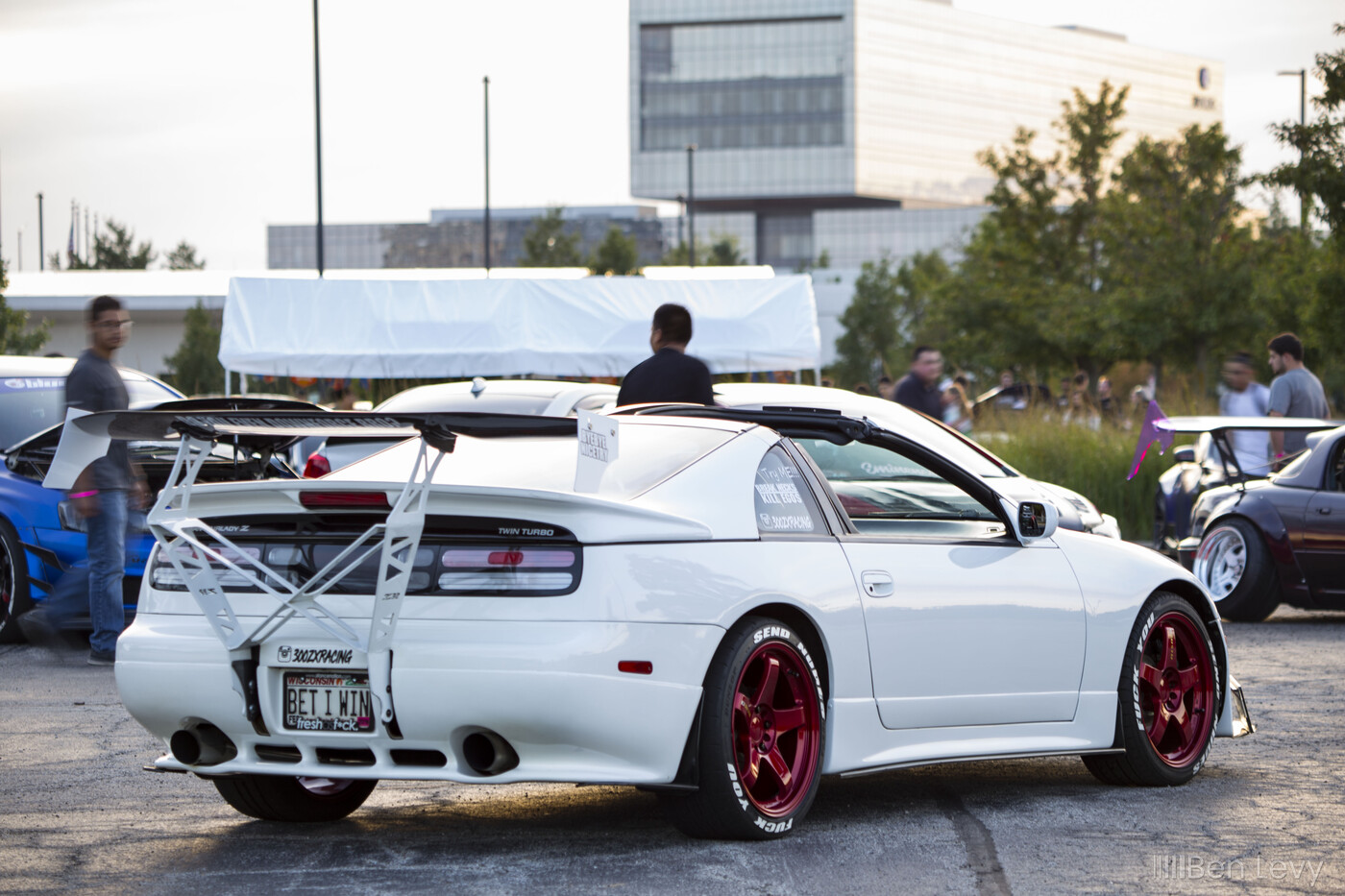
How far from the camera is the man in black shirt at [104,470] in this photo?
934 cm

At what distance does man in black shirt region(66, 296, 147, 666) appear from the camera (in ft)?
30.6

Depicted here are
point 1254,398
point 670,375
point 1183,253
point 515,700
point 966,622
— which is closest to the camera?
point 515,700

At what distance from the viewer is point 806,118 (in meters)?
126

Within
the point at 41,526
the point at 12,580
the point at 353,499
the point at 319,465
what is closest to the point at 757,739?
the point at 353,499

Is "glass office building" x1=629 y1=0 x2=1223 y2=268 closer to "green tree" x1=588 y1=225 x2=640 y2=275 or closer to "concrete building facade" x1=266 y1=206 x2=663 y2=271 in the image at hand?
"concrete building facade" x1=266 y1=206 x2=663 y2=271

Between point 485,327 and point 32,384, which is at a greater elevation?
point 485,327

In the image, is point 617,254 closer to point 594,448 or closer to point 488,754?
point 594,448

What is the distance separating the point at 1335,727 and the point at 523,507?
175 inches

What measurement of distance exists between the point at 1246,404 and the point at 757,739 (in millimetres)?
11342

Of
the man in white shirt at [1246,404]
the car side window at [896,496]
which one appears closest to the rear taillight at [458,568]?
the car side window at [896,496]

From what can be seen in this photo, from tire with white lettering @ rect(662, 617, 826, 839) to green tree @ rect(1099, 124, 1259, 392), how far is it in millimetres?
33931

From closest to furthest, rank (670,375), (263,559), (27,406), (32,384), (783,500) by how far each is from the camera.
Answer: (263,559) < (783,500) < (670,375) < (27,406) < (32,384)

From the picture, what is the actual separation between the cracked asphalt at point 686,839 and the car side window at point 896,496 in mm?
934

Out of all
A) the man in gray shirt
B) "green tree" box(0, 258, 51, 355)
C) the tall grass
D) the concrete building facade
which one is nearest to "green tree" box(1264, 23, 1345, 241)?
the tall grass
